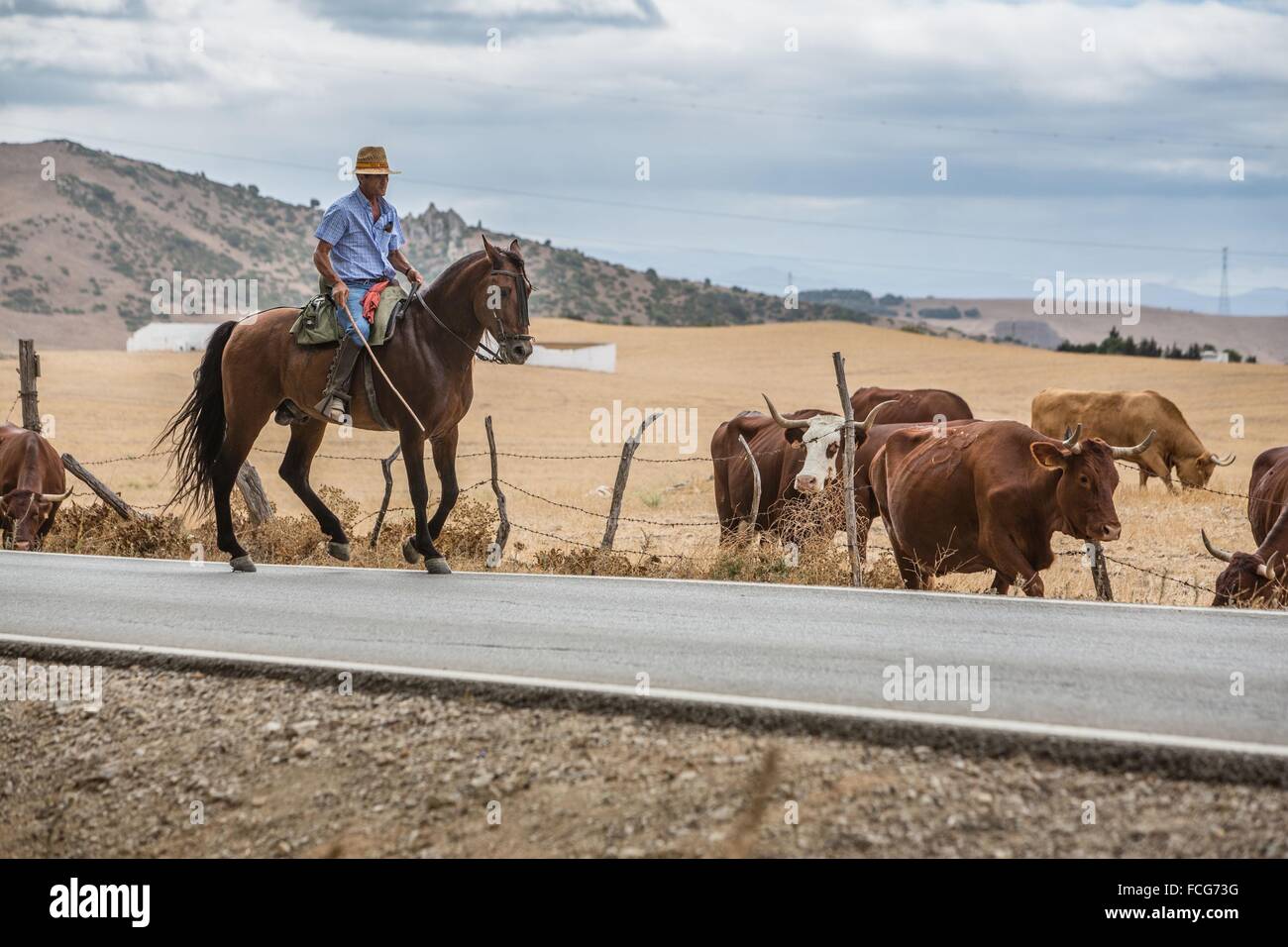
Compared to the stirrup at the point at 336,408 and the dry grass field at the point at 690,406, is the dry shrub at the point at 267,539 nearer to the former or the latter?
the dry grass field at the point at 690,406

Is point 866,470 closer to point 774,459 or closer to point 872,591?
point 774,459

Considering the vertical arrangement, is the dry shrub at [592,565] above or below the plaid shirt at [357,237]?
below

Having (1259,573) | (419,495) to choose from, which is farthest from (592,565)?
(1259,573)

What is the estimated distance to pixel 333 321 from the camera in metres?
12.4

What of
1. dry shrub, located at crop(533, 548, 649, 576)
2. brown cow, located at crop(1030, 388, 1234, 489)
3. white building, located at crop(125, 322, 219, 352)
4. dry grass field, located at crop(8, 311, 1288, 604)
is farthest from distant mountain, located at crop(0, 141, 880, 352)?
dry shrub, located at crop(533, 548, 649, 576)

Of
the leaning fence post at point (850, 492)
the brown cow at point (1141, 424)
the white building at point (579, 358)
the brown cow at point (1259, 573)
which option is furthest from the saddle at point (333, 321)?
the white building at point (579, 358)

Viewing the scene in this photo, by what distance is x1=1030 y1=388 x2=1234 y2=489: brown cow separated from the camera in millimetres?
31531

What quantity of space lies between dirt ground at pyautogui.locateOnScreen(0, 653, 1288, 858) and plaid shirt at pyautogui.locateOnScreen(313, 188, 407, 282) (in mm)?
5164

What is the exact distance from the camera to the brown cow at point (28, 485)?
645 inches

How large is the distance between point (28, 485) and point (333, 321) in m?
6.22

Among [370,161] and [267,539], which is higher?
[370,161]

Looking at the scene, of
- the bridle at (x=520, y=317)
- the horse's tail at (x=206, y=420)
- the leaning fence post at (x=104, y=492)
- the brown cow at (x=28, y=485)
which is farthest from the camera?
the leaning fence post at (x=104, y=492)

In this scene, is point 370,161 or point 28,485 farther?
A: point 28,485

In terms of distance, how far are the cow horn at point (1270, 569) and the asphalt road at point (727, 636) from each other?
1906 mm
